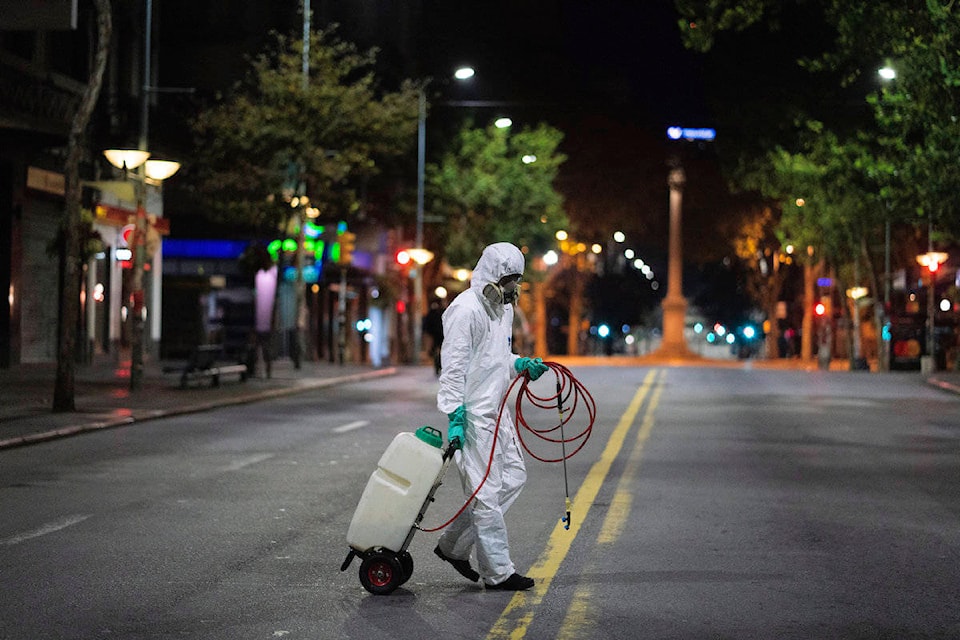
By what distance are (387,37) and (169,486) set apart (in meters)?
46.1

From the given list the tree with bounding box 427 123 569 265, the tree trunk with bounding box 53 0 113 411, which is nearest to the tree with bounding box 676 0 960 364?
the tree with bounding box 427 123 569 265

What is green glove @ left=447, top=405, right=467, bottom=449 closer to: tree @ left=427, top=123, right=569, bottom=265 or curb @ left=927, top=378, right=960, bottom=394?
curb @ left=927, top=378, right=960, bottom=394

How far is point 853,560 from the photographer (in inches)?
355

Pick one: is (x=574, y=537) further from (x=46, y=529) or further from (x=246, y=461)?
(x=246, y=461)

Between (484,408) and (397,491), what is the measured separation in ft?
2.19

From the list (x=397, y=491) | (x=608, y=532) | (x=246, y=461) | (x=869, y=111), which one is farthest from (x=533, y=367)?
(x=869, y=111)

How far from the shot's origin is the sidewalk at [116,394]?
1894 cm

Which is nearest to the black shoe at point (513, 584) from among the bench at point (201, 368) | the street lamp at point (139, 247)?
the street lamp at point (139, 247)

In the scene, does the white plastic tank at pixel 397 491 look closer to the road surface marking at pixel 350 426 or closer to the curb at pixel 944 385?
the road surface marking at pixel 350 426

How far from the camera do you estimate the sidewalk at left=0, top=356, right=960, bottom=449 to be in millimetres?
18938

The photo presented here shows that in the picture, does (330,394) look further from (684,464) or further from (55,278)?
(684,464)

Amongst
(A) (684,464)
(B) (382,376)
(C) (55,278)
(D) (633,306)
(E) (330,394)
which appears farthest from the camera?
(D) (633,306)

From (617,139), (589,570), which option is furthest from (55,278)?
(617,139)

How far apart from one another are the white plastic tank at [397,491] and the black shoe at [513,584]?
65cm
